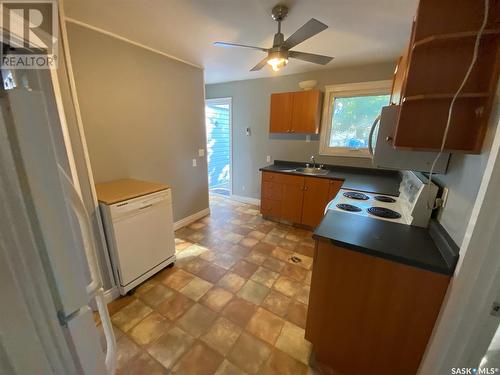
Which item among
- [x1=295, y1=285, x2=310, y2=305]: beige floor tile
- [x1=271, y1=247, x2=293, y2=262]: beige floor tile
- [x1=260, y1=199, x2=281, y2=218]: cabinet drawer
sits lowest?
[x1=271, y1=247, x2=293, y2=262]: beige floor tile

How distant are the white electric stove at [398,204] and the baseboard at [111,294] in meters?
2.01

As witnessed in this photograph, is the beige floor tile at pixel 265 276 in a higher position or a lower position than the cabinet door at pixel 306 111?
lower

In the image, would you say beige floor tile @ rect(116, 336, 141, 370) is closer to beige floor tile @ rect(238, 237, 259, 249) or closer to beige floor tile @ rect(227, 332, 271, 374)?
beige floor tile @ rect(227, 332, 271, 374)

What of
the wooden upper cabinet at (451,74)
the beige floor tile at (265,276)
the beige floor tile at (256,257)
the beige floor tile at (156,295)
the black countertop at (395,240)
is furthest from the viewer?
the beige floor tile at (256,257)

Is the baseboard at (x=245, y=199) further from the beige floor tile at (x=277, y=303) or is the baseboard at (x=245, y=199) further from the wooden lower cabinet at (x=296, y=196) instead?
the beige floor tile at (x=277, y=303)

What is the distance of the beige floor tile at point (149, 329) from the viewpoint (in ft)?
4.90

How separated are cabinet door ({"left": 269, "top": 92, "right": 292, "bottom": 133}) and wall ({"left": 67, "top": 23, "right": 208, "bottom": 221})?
45.7 inches

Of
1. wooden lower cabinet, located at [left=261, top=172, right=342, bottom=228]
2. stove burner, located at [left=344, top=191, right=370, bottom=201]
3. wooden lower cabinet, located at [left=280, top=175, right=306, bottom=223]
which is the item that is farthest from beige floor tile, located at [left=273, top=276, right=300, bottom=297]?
wooden lower cabinet, located at [left=280, top=175, right=306, bottom=223]

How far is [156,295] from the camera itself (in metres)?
1.88

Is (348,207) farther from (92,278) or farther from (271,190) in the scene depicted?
(271,190)

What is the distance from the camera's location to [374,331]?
111cm

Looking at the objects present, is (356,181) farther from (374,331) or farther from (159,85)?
(159,85)

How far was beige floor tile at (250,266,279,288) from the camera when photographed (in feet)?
6.79

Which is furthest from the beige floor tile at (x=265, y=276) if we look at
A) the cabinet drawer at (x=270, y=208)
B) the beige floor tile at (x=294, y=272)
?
the cabinet drawer at (x=270, y=208)
